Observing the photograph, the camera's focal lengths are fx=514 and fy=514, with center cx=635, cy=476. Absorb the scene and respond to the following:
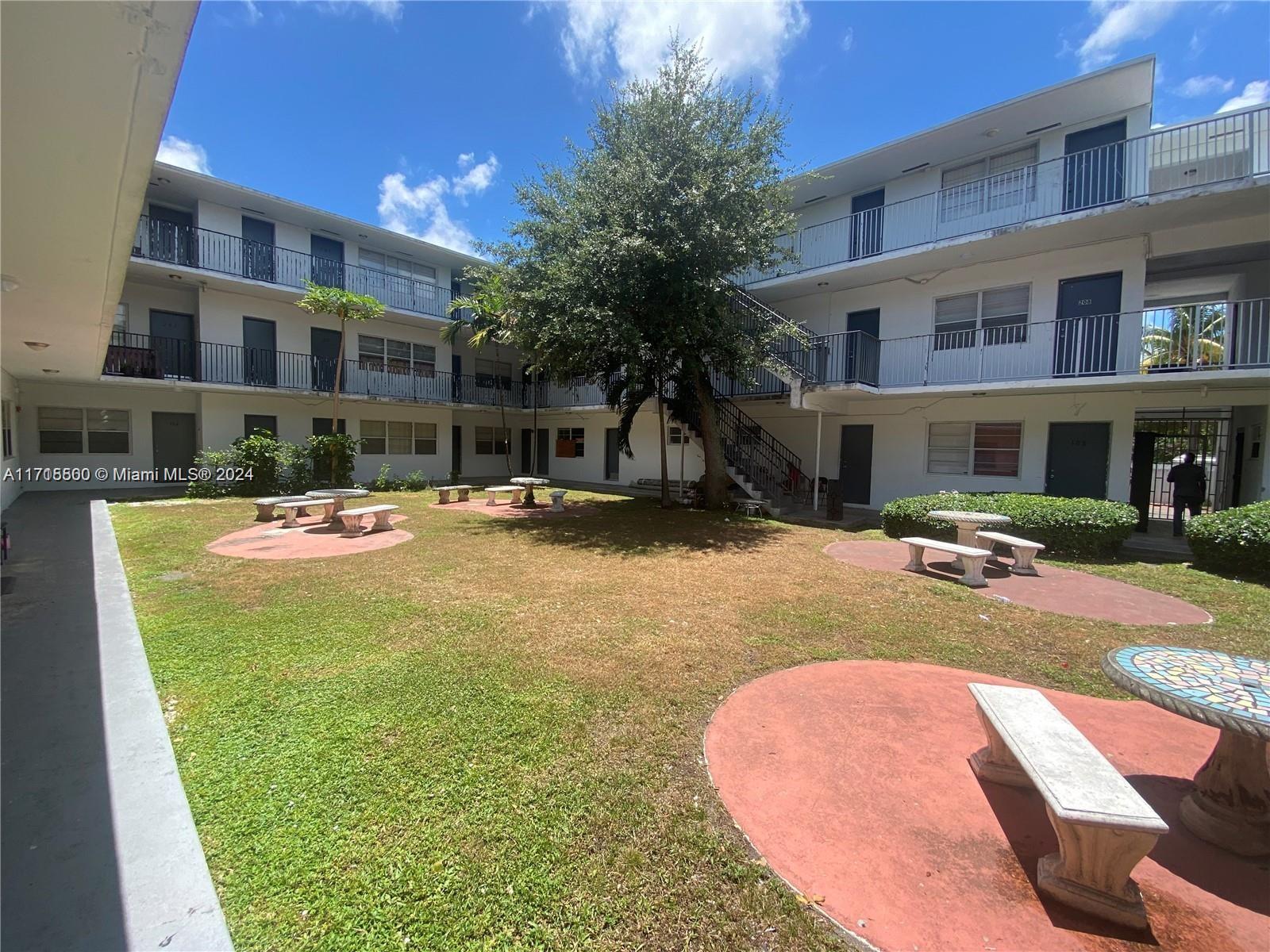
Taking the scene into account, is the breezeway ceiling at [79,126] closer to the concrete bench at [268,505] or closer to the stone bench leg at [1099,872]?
the stone bench leg at [1099,872]

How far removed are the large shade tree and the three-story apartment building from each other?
2.17 metres

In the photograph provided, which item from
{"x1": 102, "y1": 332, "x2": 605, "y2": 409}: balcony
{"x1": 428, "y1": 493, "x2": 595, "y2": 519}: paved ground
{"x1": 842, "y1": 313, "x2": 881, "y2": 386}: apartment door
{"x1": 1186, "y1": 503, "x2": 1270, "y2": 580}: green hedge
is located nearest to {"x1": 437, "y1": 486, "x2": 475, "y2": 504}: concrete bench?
{"x1": 428, "y1": 493, "x2": 595, "y2": 519}: paved ground

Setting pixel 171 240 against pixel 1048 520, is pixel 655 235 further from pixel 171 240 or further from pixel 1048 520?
pixel 171 240

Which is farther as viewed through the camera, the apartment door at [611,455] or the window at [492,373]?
the window at [492,373]

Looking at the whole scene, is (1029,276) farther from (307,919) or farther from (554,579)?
(307,919)

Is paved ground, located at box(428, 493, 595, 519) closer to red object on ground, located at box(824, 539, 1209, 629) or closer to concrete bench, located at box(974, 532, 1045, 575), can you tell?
red object on ground, located at box(824, 539, 1209, 629)

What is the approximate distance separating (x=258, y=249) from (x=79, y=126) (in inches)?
694

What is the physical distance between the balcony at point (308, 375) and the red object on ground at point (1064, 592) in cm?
895

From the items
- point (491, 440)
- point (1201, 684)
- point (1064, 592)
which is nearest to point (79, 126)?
point (1201, 684)

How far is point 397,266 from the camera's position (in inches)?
808

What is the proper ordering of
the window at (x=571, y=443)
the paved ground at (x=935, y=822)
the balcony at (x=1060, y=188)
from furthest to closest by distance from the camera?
the window at (x=571, y=443), the balcony at (x=1060, y=188), the paved ground at (x=935, y=822)

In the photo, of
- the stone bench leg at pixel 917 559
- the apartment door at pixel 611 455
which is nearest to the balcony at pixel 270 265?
the apartment door at pixel 611 455

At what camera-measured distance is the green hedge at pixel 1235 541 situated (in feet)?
24.3

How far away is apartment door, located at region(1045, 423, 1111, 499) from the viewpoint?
38.1 feet
